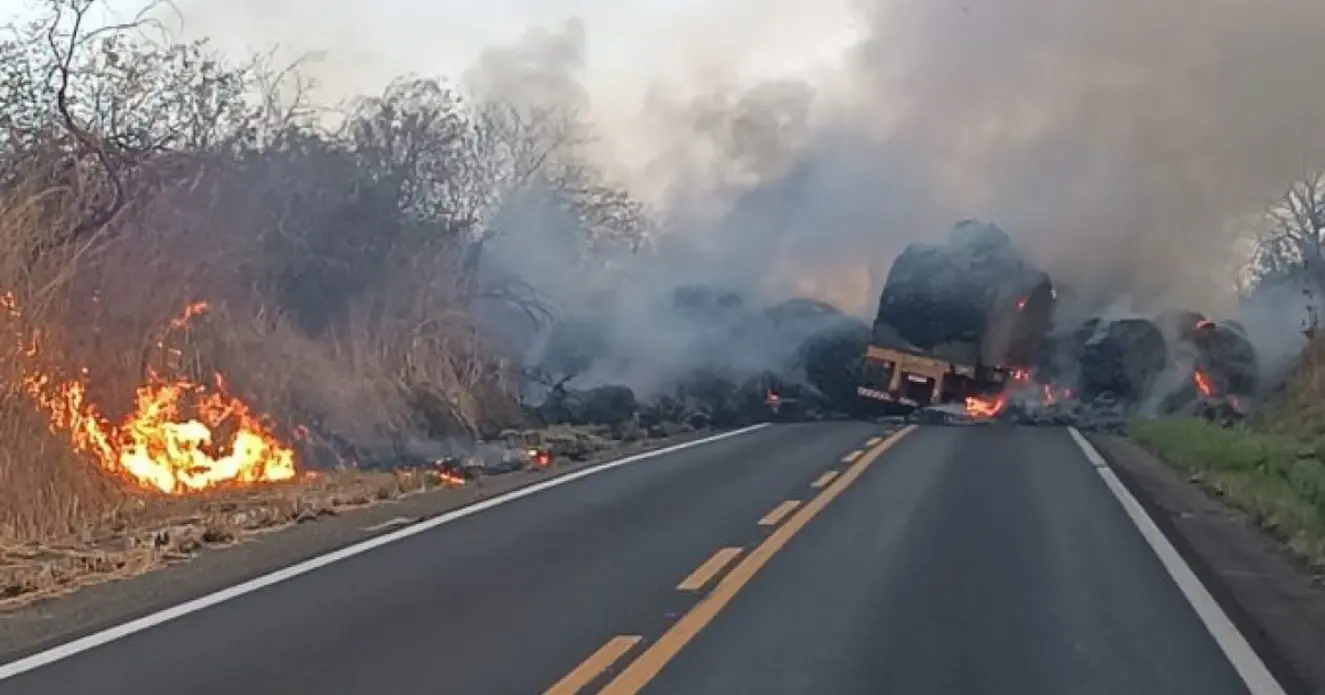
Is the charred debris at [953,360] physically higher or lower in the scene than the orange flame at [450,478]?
higher

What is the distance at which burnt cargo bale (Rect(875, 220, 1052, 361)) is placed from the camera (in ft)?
109

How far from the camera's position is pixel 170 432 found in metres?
19.3

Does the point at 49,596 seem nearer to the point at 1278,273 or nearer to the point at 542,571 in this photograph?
the point at 542,571

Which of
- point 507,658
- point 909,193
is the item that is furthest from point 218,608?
point 909,193

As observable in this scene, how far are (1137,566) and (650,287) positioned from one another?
2446cm

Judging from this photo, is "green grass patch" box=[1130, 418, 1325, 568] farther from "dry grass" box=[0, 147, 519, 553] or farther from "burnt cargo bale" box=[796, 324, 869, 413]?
"dry grass" box=[0, 147, 519, 553]

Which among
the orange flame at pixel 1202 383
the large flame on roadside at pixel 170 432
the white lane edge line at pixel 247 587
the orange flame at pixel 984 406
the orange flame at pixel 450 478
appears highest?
the orange flame at pixel 1202 383

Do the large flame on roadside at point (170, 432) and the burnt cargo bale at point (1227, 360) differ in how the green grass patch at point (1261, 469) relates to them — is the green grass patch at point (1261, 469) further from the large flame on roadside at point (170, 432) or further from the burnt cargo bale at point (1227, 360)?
the large flame on roadside at point (170, 432)

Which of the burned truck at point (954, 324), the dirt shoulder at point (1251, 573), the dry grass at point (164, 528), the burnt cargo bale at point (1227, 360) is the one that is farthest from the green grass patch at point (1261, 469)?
the dry grass at point (164, 528)

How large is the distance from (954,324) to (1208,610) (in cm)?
2255

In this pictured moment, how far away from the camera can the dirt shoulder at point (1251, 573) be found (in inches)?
368

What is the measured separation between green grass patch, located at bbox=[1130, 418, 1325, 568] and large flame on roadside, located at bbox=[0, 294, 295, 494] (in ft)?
34.7

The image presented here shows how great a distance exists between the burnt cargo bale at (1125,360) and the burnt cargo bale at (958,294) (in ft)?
4.71

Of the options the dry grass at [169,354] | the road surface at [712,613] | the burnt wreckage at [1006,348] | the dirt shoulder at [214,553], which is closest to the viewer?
the road surface at [712,613]
